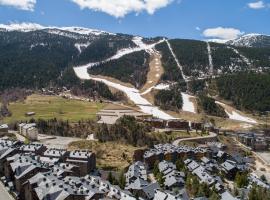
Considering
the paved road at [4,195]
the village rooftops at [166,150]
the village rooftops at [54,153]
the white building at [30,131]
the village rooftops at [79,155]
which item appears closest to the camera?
the paved road at [4,195]

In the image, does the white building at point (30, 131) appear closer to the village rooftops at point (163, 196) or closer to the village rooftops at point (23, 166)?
the village rooftops at point (23, 166)

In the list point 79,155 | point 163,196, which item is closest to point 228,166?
point 79,155

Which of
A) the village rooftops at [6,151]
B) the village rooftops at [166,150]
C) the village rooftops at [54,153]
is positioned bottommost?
the village rooftops at [166,150]

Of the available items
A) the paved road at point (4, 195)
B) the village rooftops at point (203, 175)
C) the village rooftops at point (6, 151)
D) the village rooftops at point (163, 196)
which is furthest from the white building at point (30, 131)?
the village rooftops at point (163, 196)

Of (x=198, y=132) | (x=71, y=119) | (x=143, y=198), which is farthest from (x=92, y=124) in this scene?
(x=143, y=198)

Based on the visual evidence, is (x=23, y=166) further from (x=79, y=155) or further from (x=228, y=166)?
(x=228, y=166)

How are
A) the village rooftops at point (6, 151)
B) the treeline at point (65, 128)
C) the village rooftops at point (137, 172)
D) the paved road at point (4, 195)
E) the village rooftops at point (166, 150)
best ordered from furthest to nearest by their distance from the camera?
the treeline at point (65, 128) < the village rooftops at point (166, 150) < the village rooftops at point (137, 172) < the village rooftops at point (6, 151) < the paved road at point (4, 195)

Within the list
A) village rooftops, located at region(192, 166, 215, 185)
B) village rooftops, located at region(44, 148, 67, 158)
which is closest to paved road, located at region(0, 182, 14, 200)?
village rooftops, located at region(44, 148, 67, 158)

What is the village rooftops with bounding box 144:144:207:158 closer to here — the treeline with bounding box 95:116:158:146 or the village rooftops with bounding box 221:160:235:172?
the village rooftops with bounding box 221:160:235:172

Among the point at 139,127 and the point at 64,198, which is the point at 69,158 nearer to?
the point at 64,198

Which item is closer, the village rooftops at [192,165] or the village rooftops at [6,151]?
the village rooftops at [6,151]
